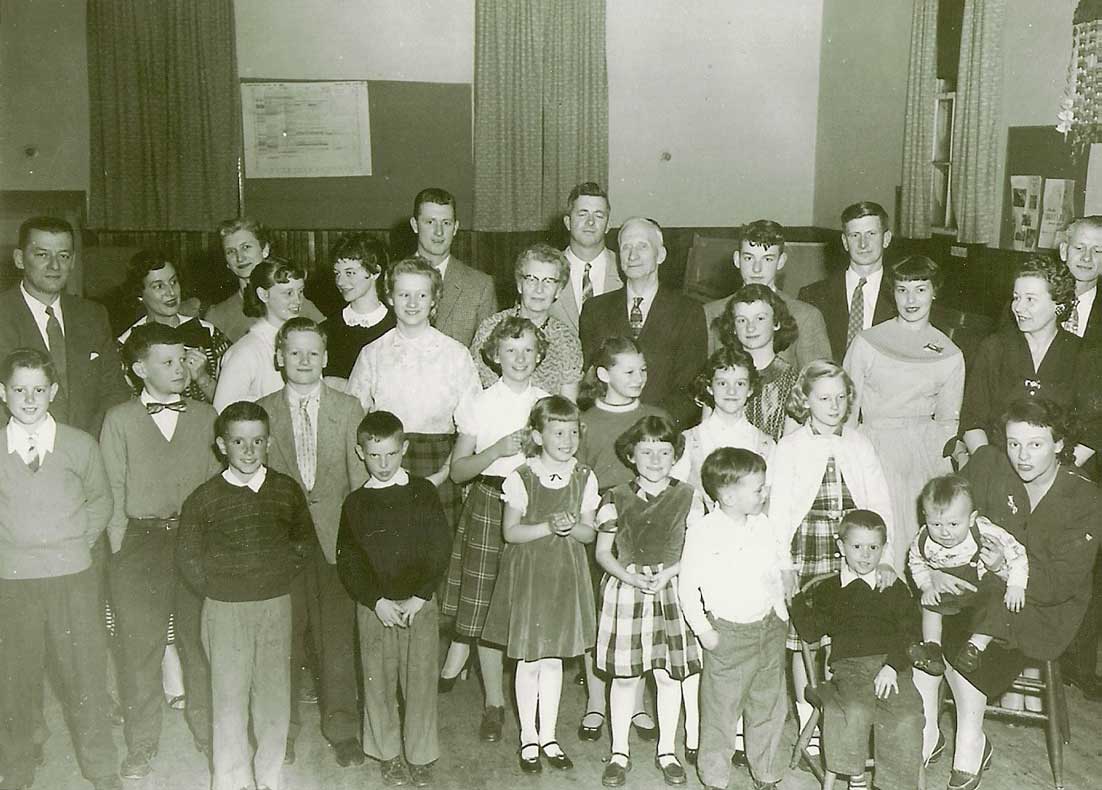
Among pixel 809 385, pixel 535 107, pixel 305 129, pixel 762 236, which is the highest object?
pixel 535 107

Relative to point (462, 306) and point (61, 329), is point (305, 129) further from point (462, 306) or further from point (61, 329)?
point (61, 329)

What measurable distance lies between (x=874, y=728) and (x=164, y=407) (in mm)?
2434

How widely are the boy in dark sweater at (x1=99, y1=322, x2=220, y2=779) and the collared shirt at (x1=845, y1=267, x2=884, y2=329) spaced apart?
246cm

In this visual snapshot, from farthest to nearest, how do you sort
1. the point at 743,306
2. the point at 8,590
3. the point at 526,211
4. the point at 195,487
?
1. the point at 526,211
2. the point at 743,306
3. the point at 195,487
4. the point at 8,590

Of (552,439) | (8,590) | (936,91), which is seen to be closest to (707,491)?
(552,439)

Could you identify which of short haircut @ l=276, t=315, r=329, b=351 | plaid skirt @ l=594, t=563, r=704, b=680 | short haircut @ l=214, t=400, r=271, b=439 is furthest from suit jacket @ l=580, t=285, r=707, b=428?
short haircut @ l=214, t=400, r=271, b=439

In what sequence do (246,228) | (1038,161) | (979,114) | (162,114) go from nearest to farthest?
(246,228)
(1038,161)
(979,114)
(162,114)

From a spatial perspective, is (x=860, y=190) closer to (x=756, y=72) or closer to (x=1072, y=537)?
(x=756, y=72)

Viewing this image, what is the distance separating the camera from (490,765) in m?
3.33

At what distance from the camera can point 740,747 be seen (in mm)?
3285

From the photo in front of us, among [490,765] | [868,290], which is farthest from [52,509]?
[868,290]

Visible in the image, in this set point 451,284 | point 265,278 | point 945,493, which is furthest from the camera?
point 451,284

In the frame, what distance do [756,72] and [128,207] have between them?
17.8 feet

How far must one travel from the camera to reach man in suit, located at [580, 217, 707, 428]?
145 inches
